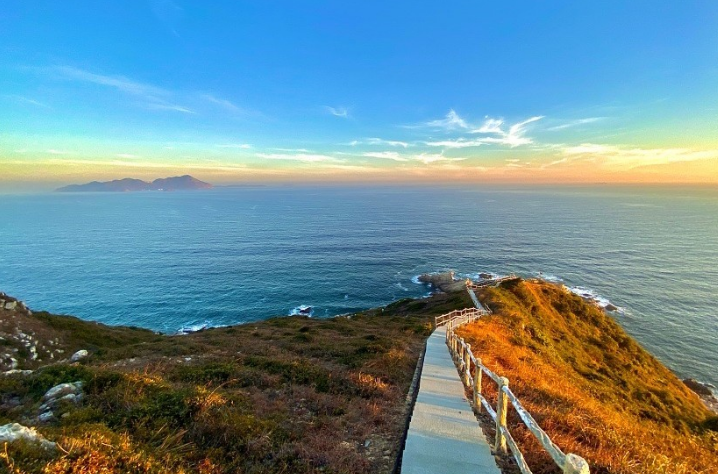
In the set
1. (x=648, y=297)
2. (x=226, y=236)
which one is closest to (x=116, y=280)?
(x=226, y=236)

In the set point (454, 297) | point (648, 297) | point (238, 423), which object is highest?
point (238, 423)

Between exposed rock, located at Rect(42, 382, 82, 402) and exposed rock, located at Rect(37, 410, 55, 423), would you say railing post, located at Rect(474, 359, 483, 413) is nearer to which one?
exposed rock, located at Rect(37, 410, 55, 423)

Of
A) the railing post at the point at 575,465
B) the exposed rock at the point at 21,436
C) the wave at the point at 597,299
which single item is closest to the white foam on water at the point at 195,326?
the exposed rock at the point at 21,436

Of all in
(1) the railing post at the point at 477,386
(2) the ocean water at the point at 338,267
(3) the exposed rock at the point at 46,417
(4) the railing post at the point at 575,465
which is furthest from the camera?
(2) the ocean water at the point at 338,267

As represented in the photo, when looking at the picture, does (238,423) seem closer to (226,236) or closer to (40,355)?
(40,355)

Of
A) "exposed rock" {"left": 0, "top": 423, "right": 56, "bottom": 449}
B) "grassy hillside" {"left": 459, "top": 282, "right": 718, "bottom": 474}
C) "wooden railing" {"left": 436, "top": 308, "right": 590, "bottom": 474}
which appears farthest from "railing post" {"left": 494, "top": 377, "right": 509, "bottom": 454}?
"exposed rock" {"left": 0, "top": 423, "right": 56, "bottom": 449}

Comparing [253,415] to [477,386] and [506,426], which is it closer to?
[506,426]

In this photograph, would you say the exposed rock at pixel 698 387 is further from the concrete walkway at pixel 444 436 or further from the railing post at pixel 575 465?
the railing post at pixel 575 465
